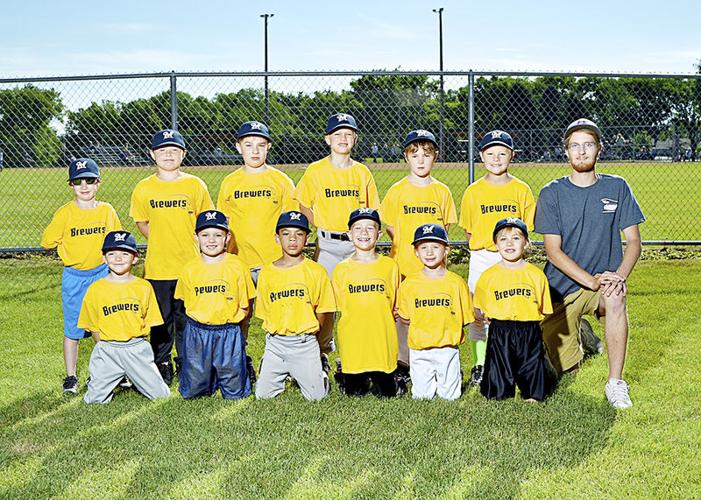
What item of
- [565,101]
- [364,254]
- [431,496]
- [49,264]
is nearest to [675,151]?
[565,101]

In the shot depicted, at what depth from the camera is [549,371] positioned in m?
5.38

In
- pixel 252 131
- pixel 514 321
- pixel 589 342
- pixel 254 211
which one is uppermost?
pixel 252 131

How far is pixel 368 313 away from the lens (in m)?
5.27

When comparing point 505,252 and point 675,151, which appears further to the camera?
point 675,151

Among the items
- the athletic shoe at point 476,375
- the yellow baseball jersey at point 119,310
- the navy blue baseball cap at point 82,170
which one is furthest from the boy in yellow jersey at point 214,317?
the athletic shoe at point 476,375

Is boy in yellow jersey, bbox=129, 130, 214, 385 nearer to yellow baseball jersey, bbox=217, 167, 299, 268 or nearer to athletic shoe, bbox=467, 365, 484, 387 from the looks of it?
yellow baseball jersey, bbox=217, 167, 299, 268

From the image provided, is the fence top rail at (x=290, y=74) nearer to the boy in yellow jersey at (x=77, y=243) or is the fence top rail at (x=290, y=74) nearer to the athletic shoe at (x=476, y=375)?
the boy in yellow jersey at (x=77, y=243)

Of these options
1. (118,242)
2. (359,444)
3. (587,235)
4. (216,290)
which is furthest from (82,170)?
(587,235)

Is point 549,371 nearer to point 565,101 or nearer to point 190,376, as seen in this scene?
point 190,376

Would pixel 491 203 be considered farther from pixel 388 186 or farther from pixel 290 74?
pixel 388 186

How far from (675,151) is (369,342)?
21401 mm

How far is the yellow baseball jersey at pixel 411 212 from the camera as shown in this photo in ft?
18.5

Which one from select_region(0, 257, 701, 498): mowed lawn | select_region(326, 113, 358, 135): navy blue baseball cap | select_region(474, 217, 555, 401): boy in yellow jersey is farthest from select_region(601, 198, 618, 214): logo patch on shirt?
select_region(326, 113, 358, 135): navy blue baseball cap

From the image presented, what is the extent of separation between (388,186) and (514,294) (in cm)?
1665
